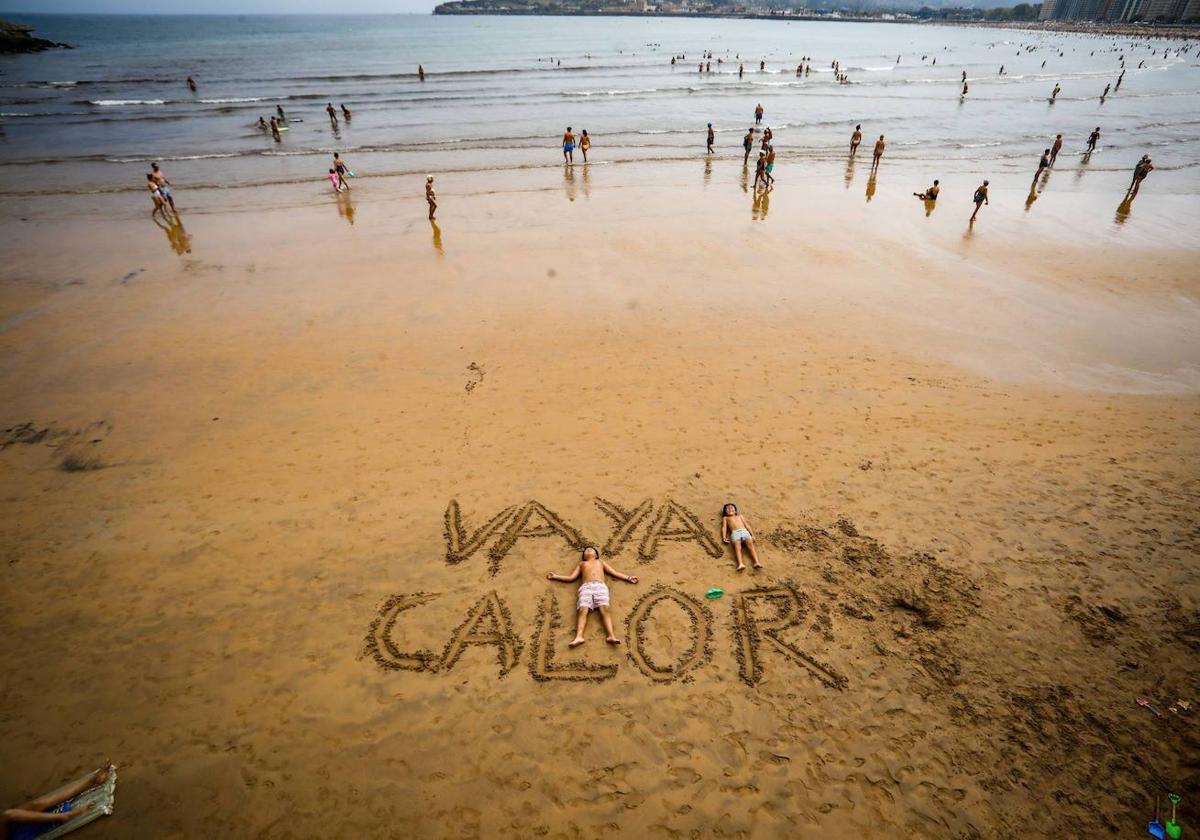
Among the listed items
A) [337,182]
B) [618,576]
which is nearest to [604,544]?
[618,576]

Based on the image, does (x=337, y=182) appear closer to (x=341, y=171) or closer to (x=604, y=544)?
(x=341, y=171)

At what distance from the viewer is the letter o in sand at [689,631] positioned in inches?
251

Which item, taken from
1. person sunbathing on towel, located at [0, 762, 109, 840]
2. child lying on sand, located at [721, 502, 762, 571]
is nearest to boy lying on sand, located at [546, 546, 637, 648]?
child lying on sand, located at [721, 502, 762, 571]

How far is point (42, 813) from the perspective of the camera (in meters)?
5.02

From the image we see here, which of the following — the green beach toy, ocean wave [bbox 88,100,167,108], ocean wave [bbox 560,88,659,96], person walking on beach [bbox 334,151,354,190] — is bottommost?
the green beach toy

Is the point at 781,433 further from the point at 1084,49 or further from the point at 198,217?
the point at 1084,49

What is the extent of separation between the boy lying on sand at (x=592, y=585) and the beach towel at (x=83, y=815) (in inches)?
192

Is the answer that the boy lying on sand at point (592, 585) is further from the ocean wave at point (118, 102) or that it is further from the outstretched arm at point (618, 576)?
the ocean wave at point (118, 102)

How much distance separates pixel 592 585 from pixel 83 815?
5518mm

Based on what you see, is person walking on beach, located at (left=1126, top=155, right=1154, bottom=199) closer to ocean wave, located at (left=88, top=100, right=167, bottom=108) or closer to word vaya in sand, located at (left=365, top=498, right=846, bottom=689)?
word vaya in sand, located at (left=365, top=498, right=846, bottom=689)

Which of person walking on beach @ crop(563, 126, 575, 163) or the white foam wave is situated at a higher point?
the white foam wave

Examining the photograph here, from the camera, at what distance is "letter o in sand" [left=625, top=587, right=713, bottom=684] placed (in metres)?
6.36

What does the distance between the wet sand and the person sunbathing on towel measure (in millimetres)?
348

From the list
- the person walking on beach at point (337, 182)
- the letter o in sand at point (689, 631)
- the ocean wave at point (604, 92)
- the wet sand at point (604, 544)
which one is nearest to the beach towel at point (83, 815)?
the wet sand at point (604, 544)
